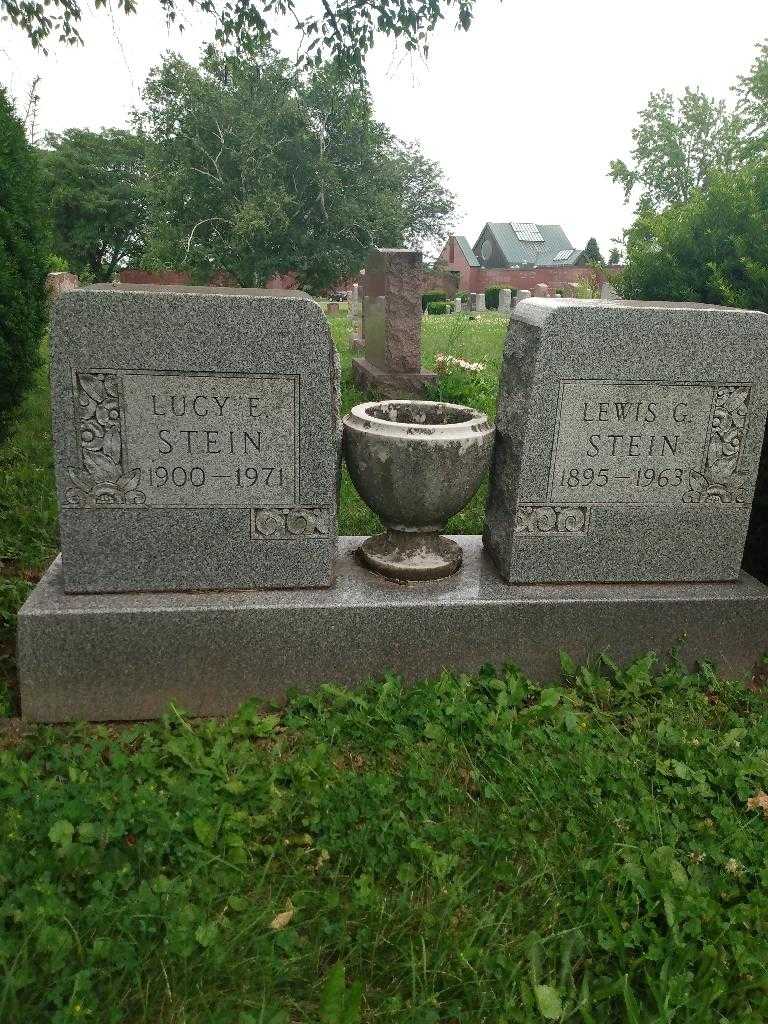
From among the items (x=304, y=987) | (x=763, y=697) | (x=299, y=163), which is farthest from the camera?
(x=299, y=163)

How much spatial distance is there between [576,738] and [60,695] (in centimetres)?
198

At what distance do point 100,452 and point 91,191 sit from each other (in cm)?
3542

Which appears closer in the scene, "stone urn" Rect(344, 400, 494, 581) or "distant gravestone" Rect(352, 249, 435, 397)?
"stone urn" Rect(344, 400, 494, 581)

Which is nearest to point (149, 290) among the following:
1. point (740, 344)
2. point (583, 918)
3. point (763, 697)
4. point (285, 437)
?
point (285, 437)

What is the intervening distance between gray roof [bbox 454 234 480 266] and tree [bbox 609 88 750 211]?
999 inches

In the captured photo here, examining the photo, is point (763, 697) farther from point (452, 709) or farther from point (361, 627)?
point (361, 627)

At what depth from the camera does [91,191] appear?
33.7 m

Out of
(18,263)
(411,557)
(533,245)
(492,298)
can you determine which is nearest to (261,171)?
(18,263)

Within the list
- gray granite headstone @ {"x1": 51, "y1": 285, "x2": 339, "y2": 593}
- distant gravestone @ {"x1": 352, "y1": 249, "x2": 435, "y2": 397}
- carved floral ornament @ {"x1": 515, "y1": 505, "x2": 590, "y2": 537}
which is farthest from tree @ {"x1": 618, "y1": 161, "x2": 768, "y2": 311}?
distant gravestone @ {"x1": 352, "y1": 249, "x2": 435, "y2": 397}

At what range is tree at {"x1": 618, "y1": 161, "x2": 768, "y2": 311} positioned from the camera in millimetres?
4141

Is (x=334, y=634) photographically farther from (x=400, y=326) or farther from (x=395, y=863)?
(x=400, y=326)

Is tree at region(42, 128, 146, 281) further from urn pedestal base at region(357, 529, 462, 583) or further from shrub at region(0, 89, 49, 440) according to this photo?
urn pedestal base at region(357, 529, 462, 583)

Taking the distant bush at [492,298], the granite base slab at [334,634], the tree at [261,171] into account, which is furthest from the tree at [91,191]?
the granite base slab at [334,634]

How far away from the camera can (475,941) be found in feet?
6.63
